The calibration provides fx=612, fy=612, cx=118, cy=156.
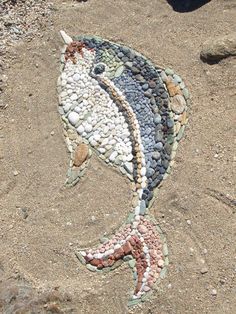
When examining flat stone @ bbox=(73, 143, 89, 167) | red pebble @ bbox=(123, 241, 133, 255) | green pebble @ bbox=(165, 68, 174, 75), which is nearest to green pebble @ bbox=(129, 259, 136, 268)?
red pebble @ bbox=(123, 241, 133, 255)

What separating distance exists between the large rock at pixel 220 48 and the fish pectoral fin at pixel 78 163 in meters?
2.00

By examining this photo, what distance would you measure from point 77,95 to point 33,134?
80 centimetres

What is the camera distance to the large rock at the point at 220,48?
7945mm

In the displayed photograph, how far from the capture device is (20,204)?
793 cm

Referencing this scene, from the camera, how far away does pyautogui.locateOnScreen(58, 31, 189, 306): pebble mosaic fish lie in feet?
24.2

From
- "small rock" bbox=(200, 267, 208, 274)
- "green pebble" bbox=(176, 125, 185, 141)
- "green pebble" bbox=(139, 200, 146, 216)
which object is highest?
"green pebble" bbox=(176, 125, 185, 141)

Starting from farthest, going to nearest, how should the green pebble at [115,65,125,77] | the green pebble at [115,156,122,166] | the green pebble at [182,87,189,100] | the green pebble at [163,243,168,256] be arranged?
the green pebble at [115,65,125,77], the green pebble at [182,87,189,100], the green pebble at [115,156,122,166], the green pebble at [163,243,168,256]

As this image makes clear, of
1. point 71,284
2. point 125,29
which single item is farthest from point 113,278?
point 125,29

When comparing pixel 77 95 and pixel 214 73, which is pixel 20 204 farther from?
pixel 214 73

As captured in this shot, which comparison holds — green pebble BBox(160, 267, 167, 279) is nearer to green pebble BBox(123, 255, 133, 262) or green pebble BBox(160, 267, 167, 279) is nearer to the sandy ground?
the sandy ground

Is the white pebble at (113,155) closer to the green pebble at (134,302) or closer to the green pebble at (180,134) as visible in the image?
the green pebble at (180,134)

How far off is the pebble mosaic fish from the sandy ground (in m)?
0.12

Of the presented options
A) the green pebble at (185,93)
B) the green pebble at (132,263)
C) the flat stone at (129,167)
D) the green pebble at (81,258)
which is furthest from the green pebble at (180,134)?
the green pebble at (81,258)

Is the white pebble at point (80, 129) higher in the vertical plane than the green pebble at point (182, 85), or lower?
lower
